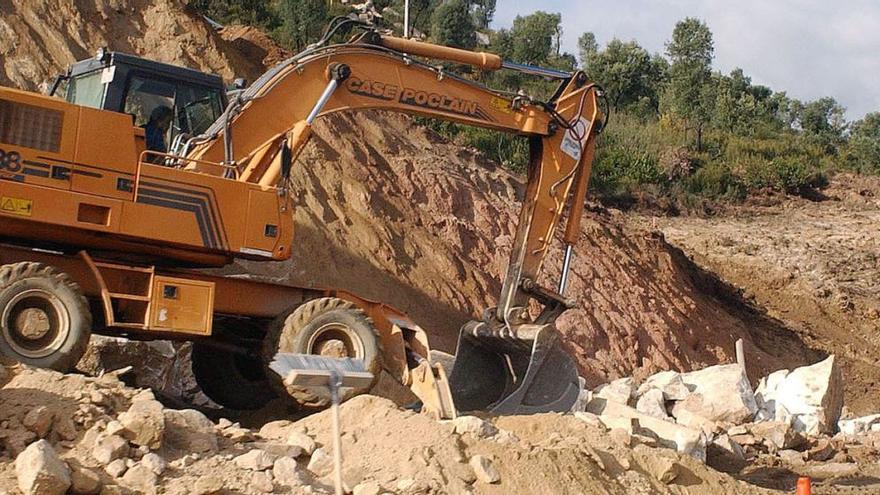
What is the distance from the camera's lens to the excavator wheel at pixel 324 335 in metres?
11.1

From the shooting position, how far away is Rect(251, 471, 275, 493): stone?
842 centimetres

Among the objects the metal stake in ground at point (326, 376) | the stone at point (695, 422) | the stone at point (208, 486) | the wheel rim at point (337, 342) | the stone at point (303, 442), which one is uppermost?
the wheel rim at point (337, 342)

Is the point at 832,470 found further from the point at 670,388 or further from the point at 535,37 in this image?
the point at 535,37

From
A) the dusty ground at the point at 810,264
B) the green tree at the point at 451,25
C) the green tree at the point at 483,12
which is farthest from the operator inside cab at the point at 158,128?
the green tree at the point at 483,12

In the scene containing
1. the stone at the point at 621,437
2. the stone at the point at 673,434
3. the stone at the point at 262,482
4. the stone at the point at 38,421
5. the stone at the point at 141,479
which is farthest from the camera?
the stone at the point at 673,434

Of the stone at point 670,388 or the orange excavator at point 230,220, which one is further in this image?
the stone at point 670,388

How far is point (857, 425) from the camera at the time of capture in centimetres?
1747

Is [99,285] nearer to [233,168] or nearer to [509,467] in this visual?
[233,168]

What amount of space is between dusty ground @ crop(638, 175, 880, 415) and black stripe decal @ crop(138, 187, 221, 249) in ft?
49.0

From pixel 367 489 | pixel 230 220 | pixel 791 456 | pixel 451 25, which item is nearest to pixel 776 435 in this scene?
pixel 791 456

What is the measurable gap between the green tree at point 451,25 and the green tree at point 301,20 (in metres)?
11.8

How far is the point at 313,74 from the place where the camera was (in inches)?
471

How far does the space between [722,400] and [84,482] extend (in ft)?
34.0

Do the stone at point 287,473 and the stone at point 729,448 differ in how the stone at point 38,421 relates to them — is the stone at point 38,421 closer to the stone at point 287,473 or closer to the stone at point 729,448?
the stone at point 287,473
